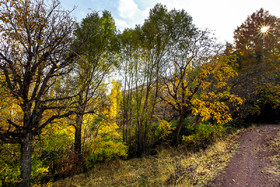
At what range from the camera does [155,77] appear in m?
8.95

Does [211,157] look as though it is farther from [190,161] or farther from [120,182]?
[120,182]

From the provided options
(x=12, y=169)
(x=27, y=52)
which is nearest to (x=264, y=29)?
(x=27, y=52)

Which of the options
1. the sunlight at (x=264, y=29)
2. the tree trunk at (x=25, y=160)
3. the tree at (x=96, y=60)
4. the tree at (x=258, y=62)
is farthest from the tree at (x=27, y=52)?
the sunlight at (x=264, y=29)

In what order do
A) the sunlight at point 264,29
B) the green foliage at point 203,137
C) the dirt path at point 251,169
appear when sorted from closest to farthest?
the dirt path at point 251,169, the green foliage at point 203,137, the sunlight at point 264,29

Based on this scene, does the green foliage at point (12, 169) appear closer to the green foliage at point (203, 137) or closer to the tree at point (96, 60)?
the tree at point (96, 60)

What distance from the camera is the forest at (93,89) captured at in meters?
4.09

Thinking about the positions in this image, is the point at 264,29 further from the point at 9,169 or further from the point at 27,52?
the point at 9,169

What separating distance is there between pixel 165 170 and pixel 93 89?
20.1 ft

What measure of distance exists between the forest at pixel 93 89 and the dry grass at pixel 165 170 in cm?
65

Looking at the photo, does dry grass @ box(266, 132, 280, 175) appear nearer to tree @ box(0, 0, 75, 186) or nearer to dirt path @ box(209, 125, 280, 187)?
dirt path @ box(209, 125, 280, 187)

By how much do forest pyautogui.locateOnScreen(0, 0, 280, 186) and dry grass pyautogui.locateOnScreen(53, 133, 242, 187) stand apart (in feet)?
2.12

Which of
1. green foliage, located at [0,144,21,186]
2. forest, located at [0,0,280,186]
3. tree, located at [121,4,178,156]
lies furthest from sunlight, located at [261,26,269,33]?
green foliage, located at [0,144,21,186]

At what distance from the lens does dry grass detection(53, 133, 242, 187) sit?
4.64 meters

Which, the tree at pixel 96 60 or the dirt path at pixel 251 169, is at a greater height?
the tree at pixel 96 60
